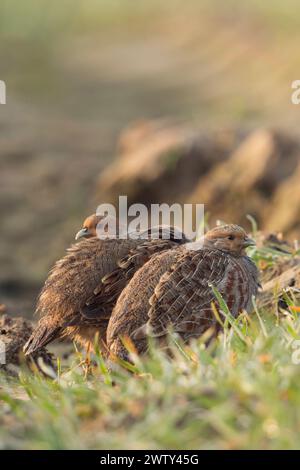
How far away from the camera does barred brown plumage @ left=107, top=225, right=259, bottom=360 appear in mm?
4785

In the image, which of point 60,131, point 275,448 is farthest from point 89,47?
point 275,448

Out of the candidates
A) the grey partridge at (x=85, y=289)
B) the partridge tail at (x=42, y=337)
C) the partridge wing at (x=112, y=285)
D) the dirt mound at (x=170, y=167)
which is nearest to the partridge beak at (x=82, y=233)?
the grey partridge at (x=85, y=289)

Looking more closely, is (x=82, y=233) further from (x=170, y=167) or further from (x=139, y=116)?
(x=139, y=116)

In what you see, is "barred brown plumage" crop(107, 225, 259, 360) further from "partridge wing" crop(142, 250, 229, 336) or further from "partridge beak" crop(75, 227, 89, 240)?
"partridge beak" crop(75, 227, 89, 240)

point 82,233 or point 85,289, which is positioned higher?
point 82,233

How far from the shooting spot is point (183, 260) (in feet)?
16.4

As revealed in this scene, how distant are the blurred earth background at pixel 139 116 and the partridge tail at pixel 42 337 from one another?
2367 mm

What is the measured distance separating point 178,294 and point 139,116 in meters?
9.94

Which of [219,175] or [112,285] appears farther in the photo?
[219,175]

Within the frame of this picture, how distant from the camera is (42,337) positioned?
16.6 feet

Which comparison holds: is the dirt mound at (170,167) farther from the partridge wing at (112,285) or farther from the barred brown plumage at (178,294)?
the barred brown plumage at (178,294)

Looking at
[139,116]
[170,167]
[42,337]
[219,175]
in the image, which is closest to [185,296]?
[42,337]

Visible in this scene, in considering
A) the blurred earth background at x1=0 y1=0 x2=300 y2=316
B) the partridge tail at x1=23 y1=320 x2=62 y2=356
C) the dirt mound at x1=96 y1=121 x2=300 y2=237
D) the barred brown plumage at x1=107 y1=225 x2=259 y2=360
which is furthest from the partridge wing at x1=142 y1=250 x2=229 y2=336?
the dirt mound at x1=96 y1=121 x2=300 y2=237

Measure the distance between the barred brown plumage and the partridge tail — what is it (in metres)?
0.37
